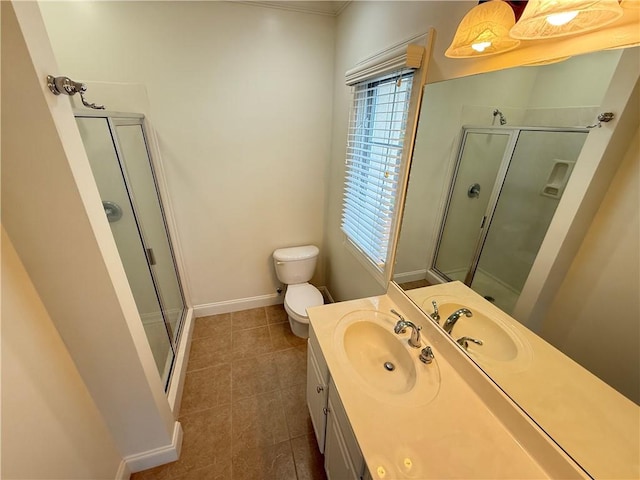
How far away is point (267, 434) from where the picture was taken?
1.49 m

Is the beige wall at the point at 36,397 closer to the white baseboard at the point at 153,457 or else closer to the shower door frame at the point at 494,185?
the white baseboard at the point at 153,457

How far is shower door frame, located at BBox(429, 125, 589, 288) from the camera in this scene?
739 mm

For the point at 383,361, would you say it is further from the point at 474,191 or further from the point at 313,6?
the point at 313,6

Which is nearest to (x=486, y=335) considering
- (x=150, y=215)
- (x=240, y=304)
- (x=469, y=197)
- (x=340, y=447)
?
(x=469, y=197)

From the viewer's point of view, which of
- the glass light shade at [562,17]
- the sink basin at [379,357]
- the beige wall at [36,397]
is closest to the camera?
the glass light shade at [562,17]

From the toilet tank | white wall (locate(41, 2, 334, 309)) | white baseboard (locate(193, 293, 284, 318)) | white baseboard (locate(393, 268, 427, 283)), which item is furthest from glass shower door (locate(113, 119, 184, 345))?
white baseboard (locate(393, 268, 427, 283))

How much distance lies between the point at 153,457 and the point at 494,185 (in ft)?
6.63

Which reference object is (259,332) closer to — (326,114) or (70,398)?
(70,398)

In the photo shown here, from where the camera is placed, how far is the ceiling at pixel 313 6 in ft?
5.47

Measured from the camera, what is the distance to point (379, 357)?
3.74 ft

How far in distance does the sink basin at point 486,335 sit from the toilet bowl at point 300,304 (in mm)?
1192

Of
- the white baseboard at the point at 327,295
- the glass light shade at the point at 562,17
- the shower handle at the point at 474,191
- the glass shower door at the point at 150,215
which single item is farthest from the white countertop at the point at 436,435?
the white baseboard at the point at 327,295

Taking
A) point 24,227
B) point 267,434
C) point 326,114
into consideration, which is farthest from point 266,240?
point 24,227

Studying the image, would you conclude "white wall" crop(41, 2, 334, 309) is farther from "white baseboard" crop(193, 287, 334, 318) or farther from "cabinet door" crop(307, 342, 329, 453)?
"cabinet door" crop(307, 342, 329, 453)
